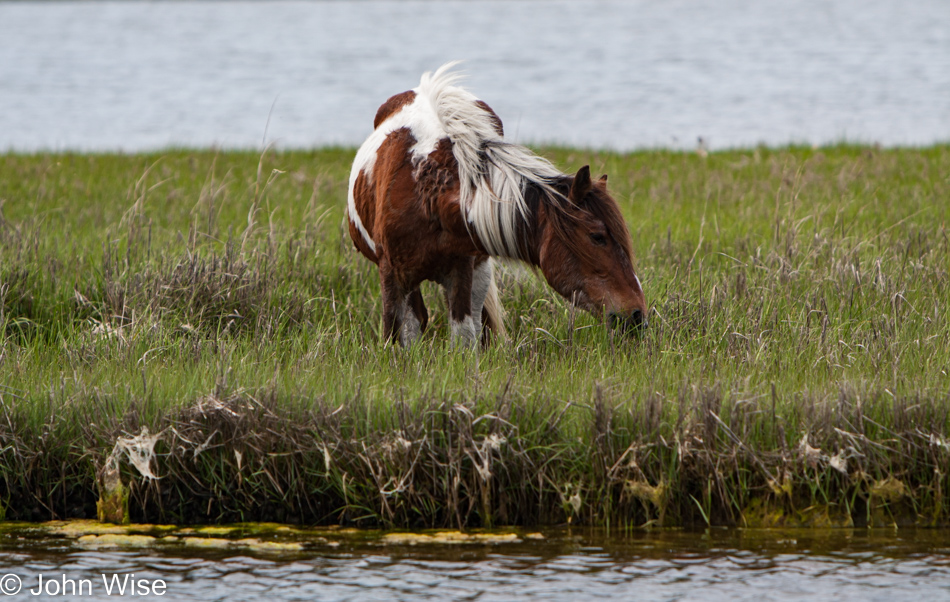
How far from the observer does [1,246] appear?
7.36 metres

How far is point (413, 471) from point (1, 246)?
4.62 meters

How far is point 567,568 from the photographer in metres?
3.74

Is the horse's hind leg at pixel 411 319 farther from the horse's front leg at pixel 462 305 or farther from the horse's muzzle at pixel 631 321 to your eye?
the horse's muzzle at pixel 631 321

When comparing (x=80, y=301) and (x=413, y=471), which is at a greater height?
(x=80, y=301)

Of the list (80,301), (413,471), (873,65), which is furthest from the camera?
(873,65)

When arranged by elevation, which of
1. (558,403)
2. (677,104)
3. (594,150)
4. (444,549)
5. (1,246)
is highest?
(677,104)

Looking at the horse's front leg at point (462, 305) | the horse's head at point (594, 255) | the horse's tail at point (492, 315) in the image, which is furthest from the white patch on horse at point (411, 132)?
the horse's head at point (594, 255)

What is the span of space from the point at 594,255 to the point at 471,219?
650 mm

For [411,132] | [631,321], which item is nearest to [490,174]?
[411,132]

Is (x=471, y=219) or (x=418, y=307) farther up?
(x=471, y=219)

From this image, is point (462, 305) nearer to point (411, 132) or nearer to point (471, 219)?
point (471, 219)

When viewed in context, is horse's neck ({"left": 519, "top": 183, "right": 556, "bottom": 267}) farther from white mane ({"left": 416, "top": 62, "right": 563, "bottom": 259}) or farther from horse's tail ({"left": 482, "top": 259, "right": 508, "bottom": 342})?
horse's tail ({"left": 482, "top": 259, "right": 508, "bottom": 342})

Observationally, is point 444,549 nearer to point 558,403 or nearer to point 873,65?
point 558,403

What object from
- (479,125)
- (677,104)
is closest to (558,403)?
(479,125)
